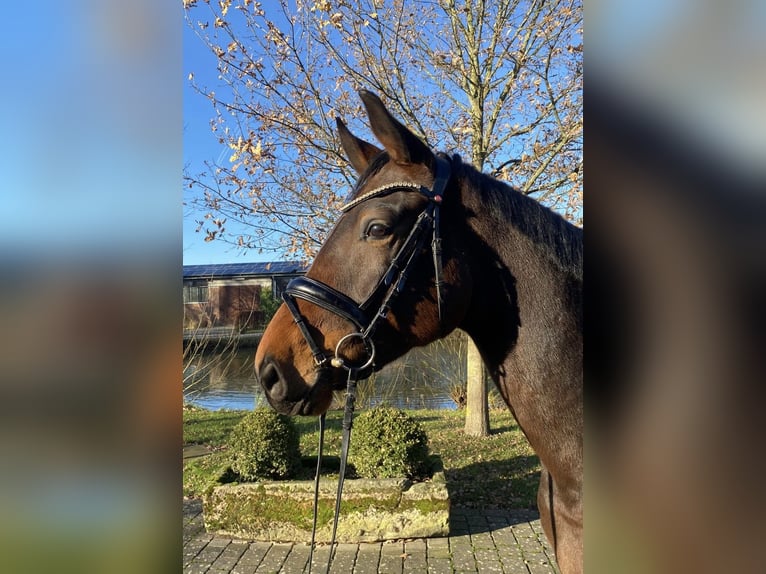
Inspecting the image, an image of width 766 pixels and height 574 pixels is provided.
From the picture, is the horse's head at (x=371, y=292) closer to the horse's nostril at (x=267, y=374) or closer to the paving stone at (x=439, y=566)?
the horse's nostril at (x=267, y=374)

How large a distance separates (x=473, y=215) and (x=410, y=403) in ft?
39.6

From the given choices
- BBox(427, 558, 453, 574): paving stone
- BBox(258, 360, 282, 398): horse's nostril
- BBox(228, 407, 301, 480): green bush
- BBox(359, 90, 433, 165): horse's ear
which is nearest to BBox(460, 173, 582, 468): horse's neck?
BBox(359, 90, 433, 165): horse's ear

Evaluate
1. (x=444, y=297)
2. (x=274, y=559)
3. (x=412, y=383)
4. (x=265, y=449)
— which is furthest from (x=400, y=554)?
(x=412, y=383)

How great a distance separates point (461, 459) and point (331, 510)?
313cm

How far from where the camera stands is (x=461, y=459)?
7.04 meters

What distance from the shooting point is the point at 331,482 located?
4566 mm

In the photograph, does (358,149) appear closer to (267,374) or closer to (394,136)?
(394,136)

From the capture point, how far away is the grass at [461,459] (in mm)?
5605

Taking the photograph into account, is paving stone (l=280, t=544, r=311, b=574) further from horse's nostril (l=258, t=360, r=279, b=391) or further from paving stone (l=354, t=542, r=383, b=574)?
horse's nostril (l=258, t=360, r=279, b=391)
